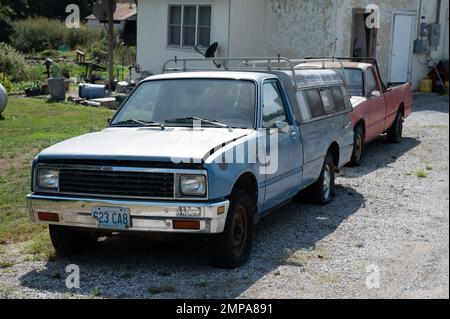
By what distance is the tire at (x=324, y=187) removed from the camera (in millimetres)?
8414

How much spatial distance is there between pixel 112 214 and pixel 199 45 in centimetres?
1470

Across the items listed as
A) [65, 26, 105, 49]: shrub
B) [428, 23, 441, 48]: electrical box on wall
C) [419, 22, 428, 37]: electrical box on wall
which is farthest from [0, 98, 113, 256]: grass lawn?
[65, 26, 105, 49]: shrub

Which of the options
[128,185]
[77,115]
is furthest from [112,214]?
[77,115]

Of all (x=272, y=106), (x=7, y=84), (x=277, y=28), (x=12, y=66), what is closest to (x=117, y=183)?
(x=272, y=106)

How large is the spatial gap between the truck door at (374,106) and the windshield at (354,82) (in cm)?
12

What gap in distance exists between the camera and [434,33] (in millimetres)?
21828

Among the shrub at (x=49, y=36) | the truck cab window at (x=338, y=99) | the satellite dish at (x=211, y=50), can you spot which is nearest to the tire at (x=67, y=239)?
the truck cab window at (x=338, y=99)

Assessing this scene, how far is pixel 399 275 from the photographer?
584 cm

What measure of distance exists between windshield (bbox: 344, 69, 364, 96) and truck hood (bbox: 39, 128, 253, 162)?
5.70 m

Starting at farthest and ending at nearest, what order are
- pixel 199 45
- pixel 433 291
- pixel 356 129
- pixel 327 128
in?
pixel 199 45 → pixel 356 129 → pixel 327 128 → pixel 433 291

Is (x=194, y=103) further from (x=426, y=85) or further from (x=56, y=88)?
(x=426, y=85)

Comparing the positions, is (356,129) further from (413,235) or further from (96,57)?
(96,57)

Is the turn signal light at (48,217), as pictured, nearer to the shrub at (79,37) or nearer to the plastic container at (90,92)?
the plastic container at (90,92)

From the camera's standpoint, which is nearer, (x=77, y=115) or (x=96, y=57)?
(x=77, y=115)
